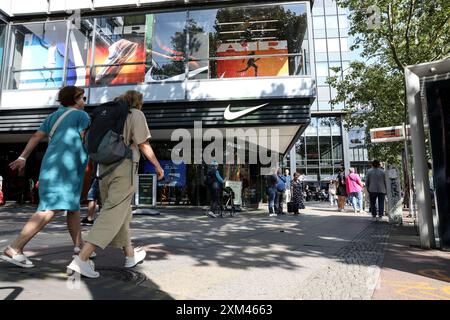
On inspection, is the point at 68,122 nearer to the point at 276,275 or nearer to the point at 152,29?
the point at 276,275

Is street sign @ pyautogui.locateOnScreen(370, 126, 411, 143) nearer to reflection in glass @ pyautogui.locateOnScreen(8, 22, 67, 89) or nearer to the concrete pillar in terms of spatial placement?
the concrete pillar

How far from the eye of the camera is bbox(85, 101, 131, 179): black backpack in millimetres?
3135

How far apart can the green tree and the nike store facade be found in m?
2.29

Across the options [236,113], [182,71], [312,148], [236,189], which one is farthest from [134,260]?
[312,148]

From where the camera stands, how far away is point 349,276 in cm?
338

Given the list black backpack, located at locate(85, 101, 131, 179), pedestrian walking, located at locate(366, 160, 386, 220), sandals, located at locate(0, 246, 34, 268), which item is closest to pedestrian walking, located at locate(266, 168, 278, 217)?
pedestrian walking, located at locate(366, 160, 386, 220)

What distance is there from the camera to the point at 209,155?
14.9 meters

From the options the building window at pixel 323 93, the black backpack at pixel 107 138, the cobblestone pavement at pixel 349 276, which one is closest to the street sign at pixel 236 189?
the cobblestone pavement at pixel 349 276

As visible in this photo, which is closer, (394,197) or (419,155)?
(419,155)

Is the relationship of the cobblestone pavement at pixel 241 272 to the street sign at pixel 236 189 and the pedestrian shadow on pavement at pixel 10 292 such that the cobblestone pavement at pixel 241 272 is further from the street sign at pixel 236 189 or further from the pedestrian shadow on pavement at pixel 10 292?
the street sign at pixel 236 189

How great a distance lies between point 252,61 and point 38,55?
9041mm

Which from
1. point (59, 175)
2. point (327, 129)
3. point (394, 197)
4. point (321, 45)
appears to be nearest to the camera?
point (59, 175)

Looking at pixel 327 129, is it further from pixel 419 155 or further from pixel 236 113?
pixel 419 155
